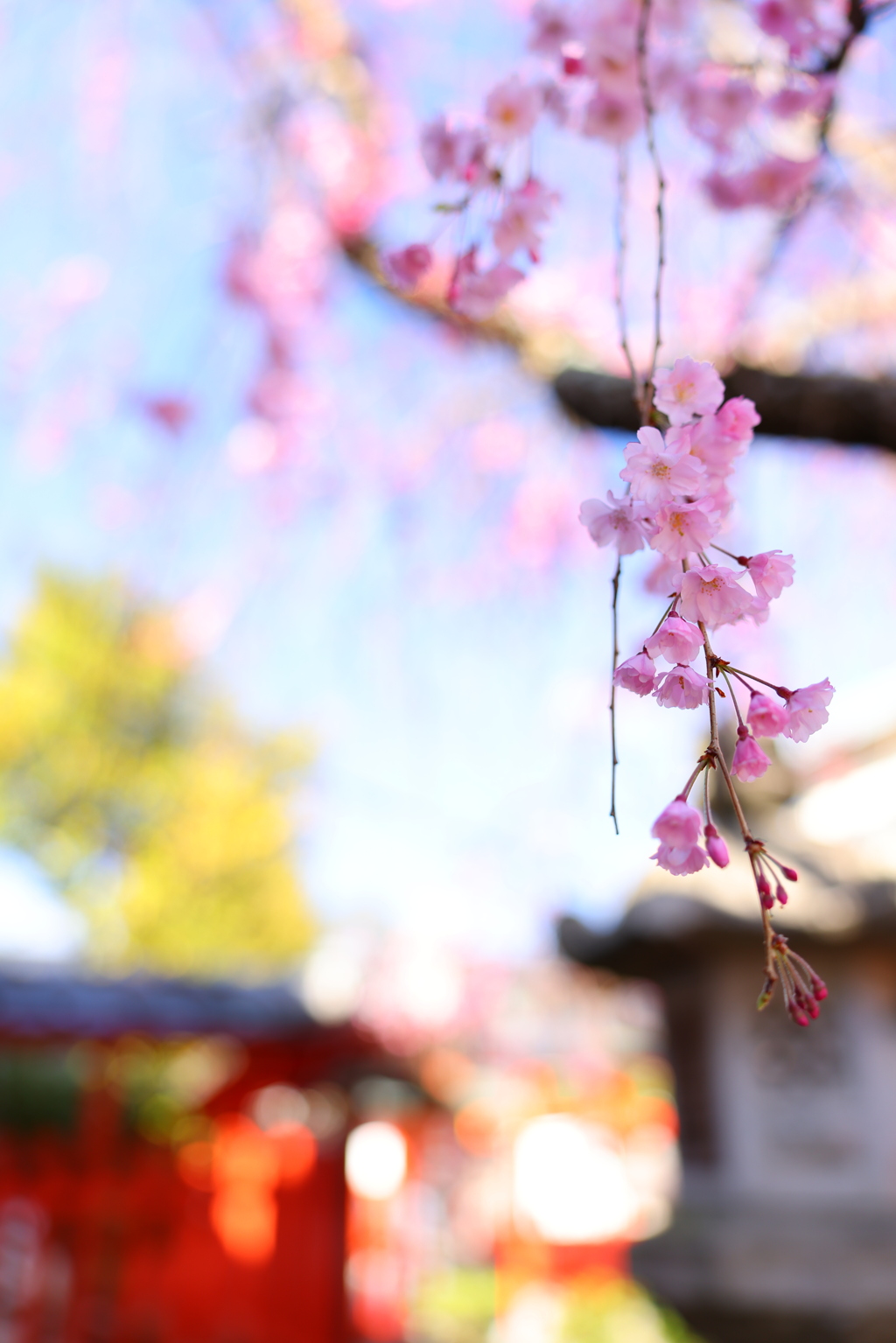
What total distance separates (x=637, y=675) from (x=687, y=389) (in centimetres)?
24

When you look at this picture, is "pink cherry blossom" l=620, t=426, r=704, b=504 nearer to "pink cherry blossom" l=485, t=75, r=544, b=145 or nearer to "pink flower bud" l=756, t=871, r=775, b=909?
"pink flower bud" l=756, t=871, r=775, b=909

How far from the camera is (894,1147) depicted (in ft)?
11.1

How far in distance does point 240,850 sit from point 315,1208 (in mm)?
6399

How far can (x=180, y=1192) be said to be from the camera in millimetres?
4695

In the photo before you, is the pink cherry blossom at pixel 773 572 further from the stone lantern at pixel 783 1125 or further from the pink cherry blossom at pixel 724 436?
the stone lantern at pixel 783 1125

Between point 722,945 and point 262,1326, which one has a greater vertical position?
point 722,945

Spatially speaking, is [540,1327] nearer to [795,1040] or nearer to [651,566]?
[795,1040]

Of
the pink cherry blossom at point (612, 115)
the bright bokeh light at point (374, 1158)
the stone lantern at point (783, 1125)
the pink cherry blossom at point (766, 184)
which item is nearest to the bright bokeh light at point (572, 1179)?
the bright bokeh light at point (374, 1158)

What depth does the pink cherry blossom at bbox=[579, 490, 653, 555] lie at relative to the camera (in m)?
0.74

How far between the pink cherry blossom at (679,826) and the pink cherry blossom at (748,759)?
49mm

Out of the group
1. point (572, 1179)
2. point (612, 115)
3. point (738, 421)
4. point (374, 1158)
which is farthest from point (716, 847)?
point (374, 1158)

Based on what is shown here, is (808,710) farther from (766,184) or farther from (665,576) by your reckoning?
(766,184)

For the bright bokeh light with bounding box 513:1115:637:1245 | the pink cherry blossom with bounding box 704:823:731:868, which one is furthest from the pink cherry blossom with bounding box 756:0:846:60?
the bright bokeh light with bounding box 513:1115:637:1245

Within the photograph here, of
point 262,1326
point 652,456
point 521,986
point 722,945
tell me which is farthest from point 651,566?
point 521,986
